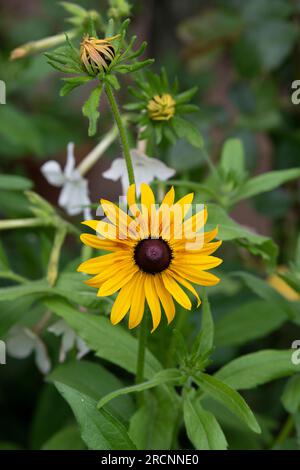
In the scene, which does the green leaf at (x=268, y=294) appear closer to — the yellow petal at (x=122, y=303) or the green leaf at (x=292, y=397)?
the green leaf at (x=292, y=397)

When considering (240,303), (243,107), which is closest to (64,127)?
(243,107)

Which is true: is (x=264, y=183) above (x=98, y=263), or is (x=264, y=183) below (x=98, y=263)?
above

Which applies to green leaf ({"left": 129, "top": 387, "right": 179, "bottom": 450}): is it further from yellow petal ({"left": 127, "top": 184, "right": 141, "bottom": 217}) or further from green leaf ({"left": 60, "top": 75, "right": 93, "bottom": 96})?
green leaf ({"left": 60, "top": 75, "right": 93, "bottom": 96})

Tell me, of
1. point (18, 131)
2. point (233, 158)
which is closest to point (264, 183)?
point (233, 158)

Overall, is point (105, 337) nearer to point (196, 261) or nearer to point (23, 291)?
point (23, 291)

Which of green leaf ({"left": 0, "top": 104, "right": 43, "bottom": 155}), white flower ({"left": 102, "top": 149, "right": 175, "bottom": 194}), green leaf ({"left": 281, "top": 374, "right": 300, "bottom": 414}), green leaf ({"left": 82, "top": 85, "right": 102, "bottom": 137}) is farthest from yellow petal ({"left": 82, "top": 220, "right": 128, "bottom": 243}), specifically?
green leaf ({"left": 0, "top": 104, "right": 43, "bottom": 155})

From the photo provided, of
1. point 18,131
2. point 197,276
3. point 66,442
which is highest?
point 18,131
